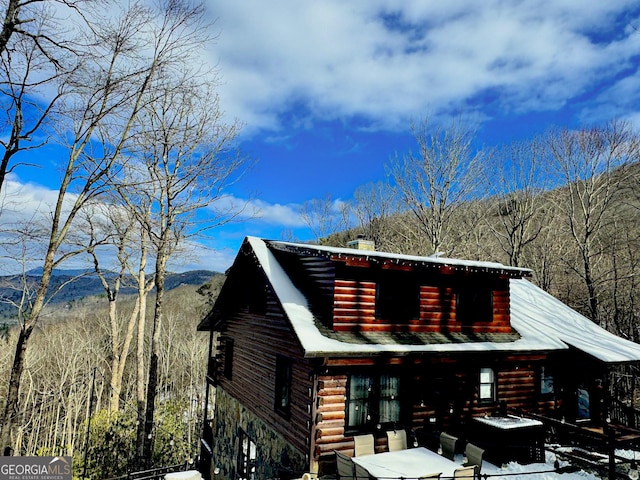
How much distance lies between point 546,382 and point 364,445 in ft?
24.8

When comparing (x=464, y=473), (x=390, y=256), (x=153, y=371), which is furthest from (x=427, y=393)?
(x=153, y=371)

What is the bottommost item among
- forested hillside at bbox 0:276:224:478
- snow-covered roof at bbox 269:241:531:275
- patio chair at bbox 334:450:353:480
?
forested hillside at bbox 0:276:224:478

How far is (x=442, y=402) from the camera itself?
11.0m

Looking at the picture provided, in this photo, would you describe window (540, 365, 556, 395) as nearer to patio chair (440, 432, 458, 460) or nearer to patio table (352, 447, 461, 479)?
patio chair (440, 432, 458, 460)

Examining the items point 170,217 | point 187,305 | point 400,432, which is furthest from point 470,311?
point 187,305

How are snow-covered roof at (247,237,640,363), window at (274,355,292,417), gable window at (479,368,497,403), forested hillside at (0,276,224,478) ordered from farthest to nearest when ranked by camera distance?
forested hillside at (0,276,224,478) < gable window at (479,368,497,403) < window at (274,355,292,417) < snow-covered roof at (247,237,640,363)

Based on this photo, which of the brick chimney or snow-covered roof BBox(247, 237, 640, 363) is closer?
snow-covered roof BBox(247, 237, 640, 363)

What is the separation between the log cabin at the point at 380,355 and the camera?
31.6 ft

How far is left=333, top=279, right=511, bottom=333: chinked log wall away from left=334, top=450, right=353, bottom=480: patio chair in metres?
2.95

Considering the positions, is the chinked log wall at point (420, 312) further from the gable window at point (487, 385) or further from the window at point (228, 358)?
the window at point (228, 358)

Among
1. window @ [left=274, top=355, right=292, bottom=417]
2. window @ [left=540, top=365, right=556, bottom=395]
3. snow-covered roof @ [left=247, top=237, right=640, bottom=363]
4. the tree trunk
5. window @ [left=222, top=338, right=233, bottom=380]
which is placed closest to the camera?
snow-covered roof @ [left=247, top=237, right=640, bottom=363]

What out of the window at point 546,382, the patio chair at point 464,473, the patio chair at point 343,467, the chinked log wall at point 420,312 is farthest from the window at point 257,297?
the window at point 546,382

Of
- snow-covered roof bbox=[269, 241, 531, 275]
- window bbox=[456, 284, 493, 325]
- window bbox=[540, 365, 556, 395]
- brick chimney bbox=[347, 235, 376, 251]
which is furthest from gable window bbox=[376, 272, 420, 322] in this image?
window bbox=[540, 365, 556, 395]

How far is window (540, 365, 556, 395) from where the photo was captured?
12.9 m
